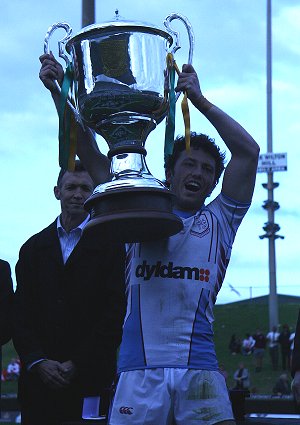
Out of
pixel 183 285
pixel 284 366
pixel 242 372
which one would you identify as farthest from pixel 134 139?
pixel 284 366

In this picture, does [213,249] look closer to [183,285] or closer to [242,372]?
[183,285]

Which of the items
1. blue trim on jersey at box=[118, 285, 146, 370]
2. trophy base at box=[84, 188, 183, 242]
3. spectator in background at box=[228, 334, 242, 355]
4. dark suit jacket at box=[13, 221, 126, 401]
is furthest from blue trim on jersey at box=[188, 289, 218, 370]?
spectator in background at box=[228, 334, 242, 355]

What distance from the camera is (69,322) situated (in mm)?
4574

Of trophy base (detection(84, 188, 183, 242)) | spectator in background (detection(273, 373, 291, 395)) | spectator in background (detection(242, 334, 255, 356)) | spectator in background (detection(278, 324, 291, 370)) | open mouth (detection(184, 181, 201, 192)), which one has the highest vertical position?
spectator in background (detection(242, 334, 255, 356))

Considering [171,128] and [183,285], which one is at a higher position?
[171,128]

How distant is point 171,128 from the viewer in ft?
11.8

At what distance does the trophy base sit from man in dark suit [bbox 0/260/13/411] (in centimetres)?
188

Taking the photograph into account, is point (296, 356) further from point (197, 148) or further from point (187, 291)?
point (197, 148)

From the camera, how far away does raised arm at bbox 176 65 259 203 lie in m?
3.60

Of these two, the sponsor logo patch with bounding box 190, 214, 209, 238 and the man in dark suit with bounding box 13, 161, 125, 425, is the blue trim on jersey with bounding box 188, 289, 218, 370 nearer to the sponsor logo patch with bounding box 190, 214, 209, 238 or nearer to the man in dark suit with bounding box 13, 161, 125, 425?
the sponsor logo patch with bounding box 190, 214, 209, 238

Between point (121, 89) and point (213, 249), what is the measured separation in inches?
28.9

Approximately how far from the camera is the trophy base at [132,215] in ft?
10.6

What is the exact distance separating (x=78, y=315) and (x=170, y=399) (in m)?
1.34

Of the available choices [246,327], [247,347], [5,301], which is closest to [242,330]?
[246,327]
